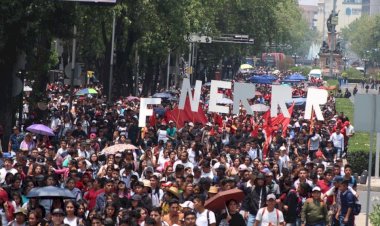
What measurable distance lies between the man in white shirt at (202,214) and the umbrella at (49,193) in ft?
5.69

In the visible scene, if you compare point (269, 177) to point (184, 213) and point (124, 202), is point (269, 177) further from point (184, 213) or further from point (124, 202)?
point (184, 213)

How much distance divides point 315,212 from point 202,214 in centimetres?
295

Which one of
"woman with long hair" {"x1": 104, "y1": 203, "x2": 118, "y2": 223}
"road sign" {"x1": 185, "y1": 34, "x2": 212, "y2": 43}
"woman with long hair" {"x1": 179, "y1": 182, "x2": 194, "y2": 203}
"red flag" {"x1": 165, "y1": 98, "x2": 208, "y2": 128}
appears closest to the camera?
"woman with long hair" {"x1": 104, "y1": 203, "x2": 118, "y2": 223}

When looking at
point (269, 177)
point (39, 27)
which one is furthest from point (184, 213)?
point (39, 27)

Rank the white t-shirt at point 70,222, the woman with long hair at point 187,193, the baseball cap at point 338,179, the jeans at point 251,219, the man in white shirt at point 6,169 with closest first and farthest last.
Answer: the white t-shirt at point 70,222 < the woman with long hair at point 187,193 < the jeans at point 251,219 < the baseball cap at point 338,179 < the man in white shirt at point 6,169

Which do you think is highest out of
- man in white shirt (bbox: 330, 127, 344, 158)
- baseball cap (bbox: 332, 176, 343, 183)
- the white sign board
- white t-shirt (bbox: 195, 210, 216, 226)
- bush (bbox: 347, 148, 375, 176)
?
the white sign board

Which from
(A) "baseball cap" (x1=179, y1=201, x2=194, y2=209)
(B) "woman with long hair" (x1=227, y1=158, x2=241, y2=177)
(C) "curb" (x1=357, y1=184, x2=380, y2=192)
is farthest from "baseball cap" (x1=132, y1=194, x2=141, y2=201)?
(C) "curb" (x1=357, y1=184, x2=380, y2=192)

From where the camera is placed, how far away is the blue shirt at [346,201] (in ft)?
67.8

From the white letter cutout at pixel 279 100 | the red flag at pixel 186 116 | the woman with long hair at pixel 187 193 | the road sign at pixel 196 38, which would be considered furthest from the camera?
the road sign at pixel 196 38

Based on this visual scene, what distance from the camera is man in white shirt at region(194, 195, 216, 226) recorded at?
673 inches

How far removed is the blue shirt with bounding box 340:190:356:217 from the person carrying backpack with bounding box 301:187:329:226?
2.74 feet

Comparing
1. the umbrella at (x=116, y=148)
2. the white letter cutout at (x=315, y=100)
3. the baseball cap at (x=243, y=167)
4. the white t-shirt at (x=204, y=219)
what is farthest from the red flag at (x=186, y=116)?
the white t-shirt at (x=204, y=219)

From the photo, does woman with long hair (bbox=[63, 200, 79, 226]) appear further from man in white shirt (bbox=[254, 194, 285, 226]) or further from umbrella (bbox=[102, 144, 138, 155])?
umbrella (bbox=[102, 144, 138, 155])

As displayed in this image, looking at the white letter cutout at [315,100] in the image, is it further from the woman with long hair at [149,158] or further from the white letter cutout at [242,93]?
the woman with long hair at [149,158]
